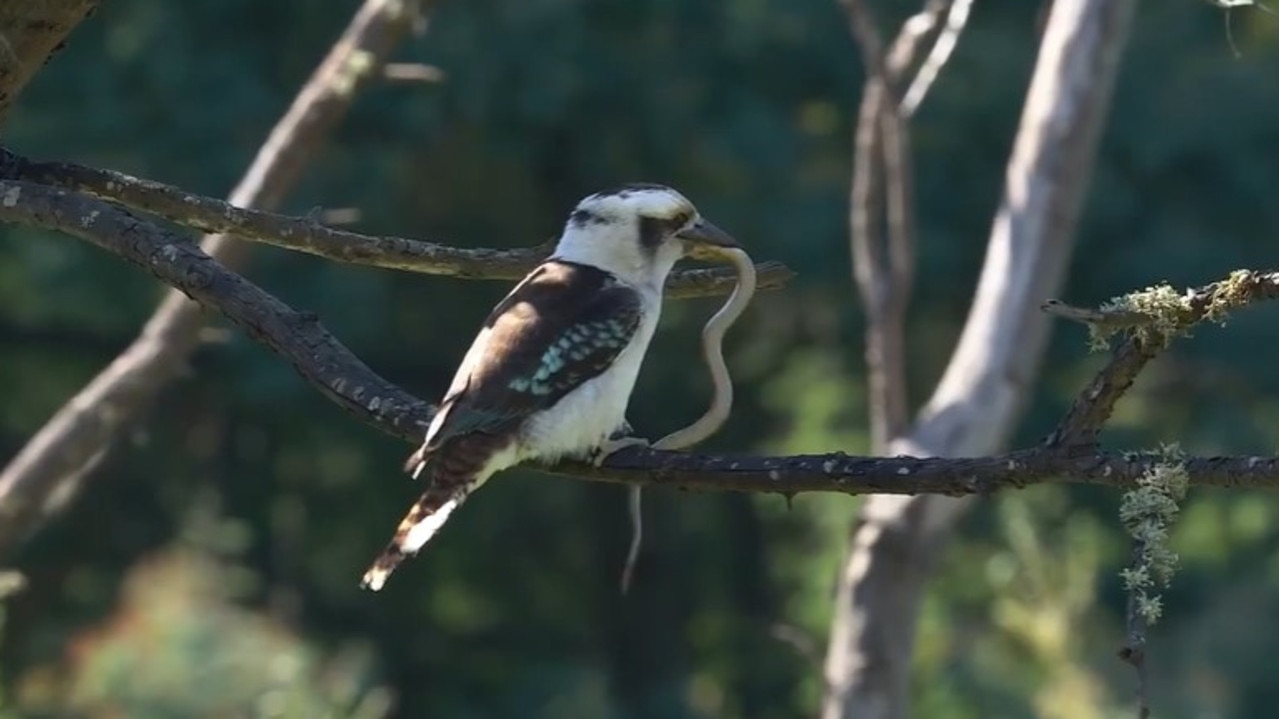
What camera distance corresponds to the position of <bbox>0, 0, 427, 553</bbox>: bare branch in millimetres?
5449

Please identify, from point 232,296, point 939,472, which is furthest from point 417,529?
point 939,472

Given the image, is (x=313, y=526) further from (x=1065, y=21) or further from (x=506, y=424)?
(x=506, y=424)

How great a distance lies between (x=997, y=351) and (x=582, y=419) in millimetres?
2769

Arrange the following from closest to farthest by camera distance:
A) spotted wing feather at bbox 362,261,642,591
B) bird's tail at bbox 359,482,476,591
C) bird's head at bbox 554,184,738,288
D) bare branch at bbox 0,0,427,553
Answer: bird's tail at bbox 359,482,476,591
spotted wing feather at bbox 362,261,642,591
bird's head at bbox 554,184,738,288
bare branch at bbox 0,0,427,553

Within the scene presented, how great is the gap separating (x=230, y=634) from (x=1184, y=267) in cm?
453

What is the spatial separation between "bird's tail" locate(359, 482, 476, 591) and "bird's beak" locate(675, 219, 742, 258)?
59 centimetres

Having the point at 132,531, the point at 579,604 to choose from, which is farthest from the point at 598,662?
the point at 132,531

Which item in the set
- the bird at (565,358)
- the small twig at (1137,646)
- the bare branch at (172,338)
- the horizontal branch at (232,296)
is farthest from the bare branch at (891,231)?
the small twig at (1137,646)

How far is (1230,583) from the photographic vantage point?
12320 millimetres

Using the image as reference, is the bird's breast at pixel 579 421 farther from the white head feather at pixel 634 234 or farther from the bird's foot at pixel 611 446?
the white head feather at pixel 634 234

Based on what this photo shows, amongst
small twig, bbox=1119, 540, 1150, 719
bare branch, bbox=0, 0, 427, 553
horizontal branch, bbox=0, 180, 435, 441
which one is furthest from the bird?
bare branch, bbox=0, 0, 427, 553

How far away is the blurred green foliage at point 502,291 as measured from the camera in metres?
10.7

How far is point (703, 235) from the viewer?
12.0ft

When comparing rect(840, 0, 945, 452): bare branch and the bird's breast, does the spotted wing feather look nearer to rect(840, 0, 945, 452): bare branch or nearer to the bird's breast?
the bird's breast
